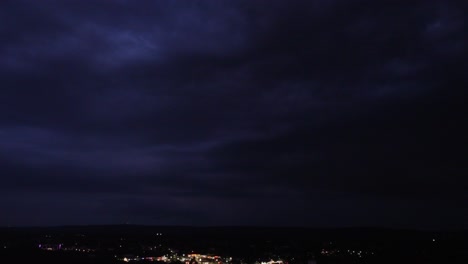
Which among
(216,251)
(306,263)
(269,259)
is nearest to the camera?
(306,263)

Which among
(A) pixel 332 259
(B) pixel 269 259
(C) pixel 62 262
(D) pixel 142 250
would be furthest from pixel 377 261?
(D) pixel 142 250

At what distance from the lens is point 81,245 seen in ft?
421

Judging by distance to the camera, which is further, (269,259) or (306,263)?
(269,259)

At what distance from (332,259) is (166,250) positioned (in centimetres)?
5046

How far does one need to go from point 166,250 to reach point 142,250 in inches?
257

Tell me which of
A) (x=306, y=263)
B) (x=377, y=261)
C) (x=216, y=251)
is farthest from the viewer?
(x=216, y=251)

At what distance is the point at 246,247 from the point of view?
128 meters

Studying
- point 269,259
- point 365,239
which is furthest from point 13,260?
point 365,239

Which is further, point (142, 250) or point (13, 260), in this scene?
point (142, 250)

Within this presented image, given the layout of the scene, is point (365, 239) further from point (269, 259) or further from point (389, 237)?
point (269, 259)

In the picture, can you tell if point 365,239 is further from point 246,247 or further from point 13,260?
point 13,260

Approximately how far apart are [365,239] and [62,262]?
7862cm

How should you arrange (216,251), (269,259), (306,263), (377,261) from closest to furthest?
(377,261), (306,263), (269,259), (216,251)

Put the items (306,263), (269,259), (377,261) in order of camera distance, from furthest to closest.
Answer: (269,259) < (306,263) < (377,261)
